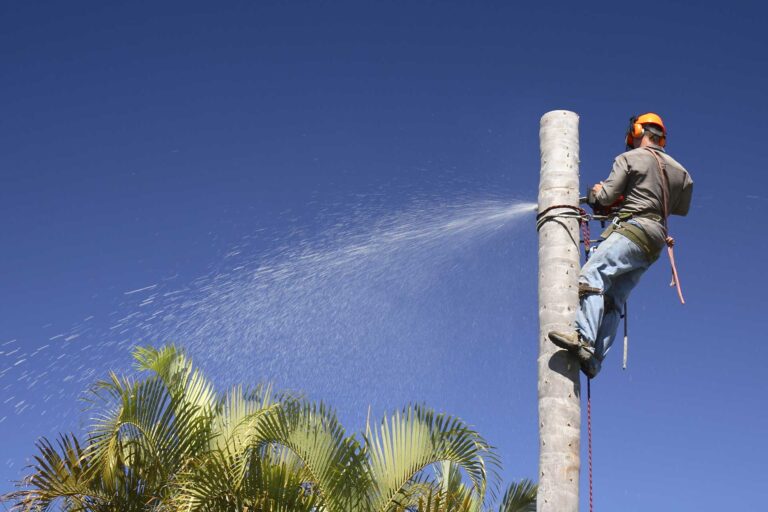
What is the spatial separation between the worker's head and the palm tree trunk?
66 centimetres

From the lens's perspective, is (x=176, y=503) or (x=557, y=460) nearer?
(x=557, y=460)

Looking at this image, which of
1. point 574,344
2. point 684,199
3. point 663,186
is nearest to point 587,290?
point 574,344

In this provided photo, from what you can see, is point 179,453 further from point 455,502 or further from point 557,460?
point 557,460

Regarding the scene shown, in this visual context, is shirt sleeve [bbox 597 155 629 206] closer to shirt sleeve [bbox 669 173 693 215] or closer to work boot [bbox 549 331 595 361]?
shirt sleeve [bbox 669 173 693 215]

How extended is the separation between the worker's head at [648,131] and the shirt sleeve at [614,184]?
0.43 metres

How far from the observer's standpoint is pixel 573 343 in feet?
14.5

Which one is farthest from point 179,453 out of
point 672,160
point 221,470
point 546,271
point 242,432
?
point 672,160

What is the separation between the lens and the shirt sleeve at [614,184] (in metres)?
5.28

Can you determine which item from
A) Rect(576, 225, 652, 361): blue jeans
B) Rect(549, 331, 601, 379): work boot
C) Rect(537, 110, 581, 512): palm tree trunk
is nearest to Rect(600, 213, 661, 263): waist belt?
Rect(576, 225, 652, 361): blue jeans

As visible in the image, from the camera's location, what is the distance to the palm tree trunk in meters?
4.22

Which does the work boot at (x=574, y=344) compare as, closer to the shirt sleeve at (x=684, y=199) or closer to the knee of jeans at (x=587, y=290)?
the knee of jeans at (x=587, y=290)

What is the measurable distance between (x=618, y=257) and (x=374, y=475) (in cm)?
318

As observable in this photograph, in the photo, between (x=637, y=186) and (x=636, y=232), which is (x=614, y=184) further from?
(x=636, y=232)

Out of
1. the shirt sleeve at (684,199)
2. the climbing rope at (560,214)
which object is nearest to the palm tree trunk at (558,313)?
the climbing rope at (560,214)
